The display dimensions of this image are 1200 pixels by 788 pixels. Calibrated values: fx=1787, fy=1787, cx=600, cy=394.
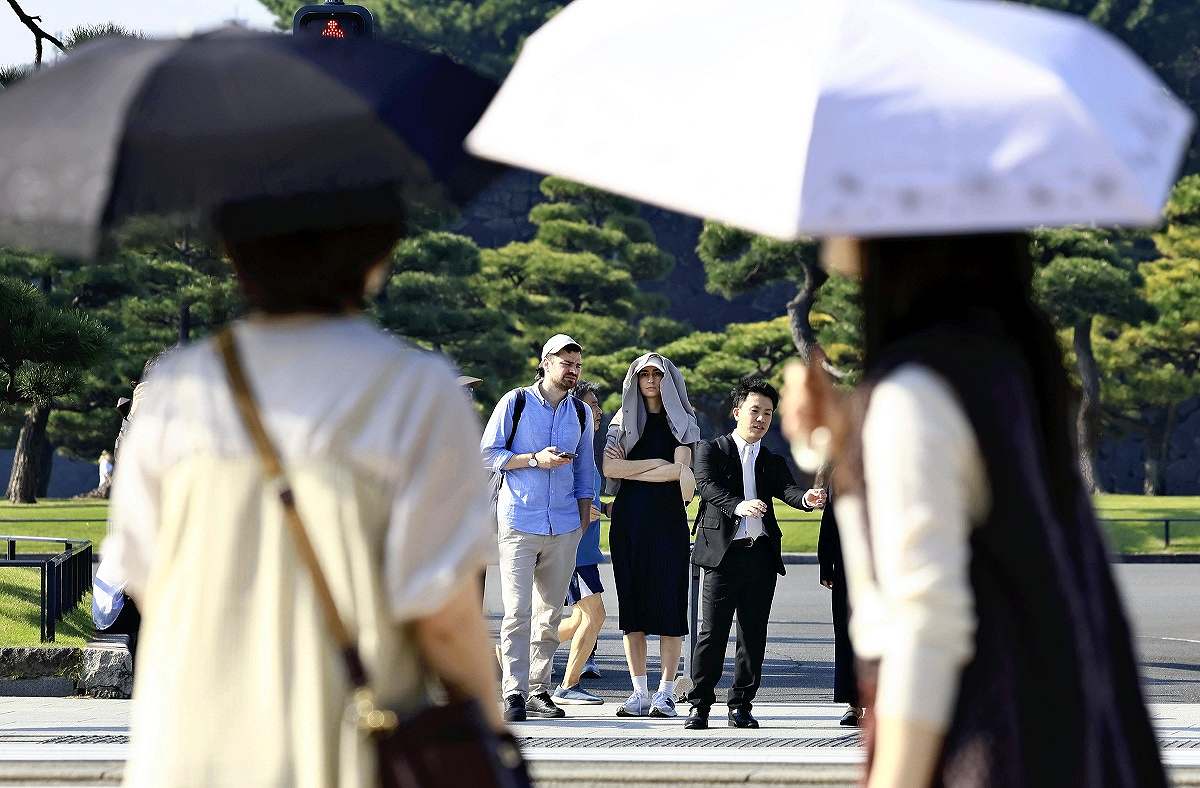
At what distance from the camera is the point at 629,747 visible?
6859 mm

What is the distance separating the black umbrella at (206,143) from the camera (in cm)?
220

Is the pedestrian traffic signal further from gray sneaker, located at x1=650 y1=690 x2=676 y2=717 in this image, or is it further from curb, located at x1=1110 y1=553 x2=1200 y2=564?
curb, located at x1=1110 y1=553 x2=1200 y2=564

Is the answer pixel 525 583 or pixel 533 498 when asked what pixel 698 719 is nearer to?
pixel 525 583

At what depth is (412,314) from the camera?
3225 centimetres

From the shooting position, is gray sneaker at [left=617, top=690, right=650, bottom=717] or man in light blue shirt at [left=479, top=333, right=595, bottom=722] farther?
gray sneaker at [left=617, top=690, right=650, bottom=717]

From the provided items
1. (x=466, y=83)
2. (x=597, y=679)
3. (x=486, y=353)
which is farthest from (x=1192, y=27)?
(x=466, y=83)

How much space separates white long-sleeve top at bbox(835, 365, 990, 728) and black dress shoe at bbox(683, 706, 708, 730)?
5630 mm

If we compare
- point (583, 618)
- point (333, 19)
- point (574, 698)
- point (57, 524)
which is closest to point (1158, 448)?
point (57, 524)

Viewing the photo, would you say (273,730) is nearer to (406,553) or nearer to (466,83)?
(406,553)

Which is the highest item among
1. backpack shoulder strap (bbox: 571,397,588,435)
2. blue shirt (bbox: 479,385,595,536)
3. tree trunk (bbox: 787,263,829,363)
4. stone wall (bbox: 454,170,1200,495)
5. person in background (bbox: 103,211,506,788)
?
stone wall (bbox: 454,170,1200,495)

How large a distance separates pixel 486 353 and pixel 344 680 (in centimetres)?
3100

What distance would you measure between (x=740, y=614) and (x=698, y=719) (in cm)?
48

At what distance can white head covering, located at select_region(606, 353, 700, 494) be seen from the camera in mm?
8156

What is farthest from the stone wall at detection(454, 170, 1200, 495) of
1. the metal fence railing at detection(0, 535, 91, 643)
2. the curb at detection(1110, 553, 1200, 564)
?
the metal fence railing at detection(0, 535, 91, 643)
